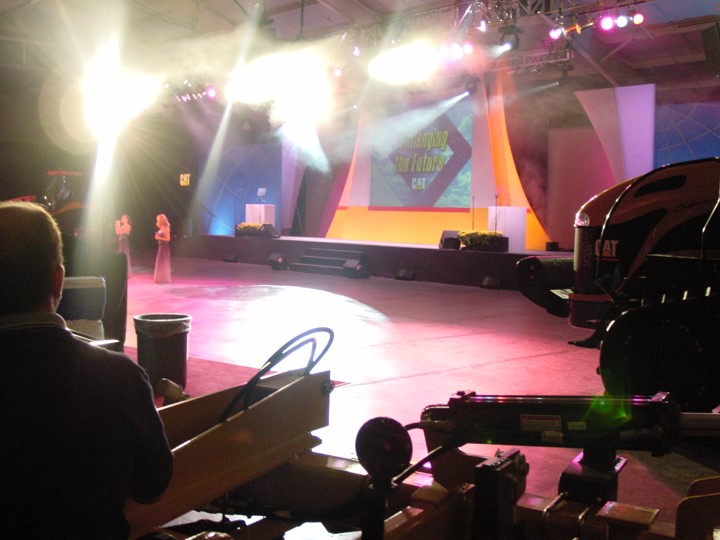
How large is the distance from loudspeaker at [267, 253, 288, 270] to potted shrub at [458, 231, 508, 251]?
15.7ft

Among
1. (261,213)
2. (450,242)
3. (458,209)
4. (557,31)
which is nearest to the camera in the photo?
(557,31)

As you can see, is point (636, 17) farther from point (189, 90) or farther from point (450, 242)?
point (189, 90)

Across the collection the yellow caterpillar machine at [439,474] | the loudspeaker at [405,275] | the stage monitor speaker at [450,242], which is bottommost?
the loudspeaker at [405,275]

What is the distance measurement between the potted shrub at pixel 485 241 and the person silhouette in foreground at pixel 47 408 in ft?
39.4

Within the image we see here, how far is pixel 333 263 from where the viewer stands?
15.1 metres

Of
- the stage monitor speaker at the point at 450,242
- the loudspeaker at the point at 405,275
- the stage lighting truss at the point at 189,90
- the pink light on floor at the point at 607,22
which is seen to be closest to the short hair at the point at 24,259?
the pink light on floor at the point at 607,22

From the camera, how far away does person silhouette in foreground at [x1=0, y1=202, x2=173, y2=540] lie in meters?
1.29

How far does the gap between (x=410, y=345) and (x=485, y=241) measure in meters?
6.57

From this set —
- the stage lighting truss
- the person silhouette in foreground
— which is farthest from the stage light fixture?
the person silhouette in foreground

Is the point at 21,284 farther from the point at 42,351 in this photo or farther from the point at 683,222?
the point at 683,222

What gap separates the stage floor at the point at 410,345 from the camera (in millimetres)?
3635

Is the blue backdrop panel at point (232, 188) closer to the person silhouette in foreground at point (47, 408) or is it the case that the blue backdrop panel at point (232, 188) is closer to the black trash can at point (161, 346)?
the black trash can at point (161, 346)

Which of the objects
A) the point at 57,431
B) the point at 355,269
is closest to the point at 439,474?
the point at 57,431

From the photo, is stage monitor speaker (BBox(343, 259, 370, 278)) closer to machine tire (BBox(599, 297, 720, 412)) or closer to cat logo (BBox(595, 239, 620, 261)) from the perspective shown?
cat logo (BBox(595, 239, 620, 261))
